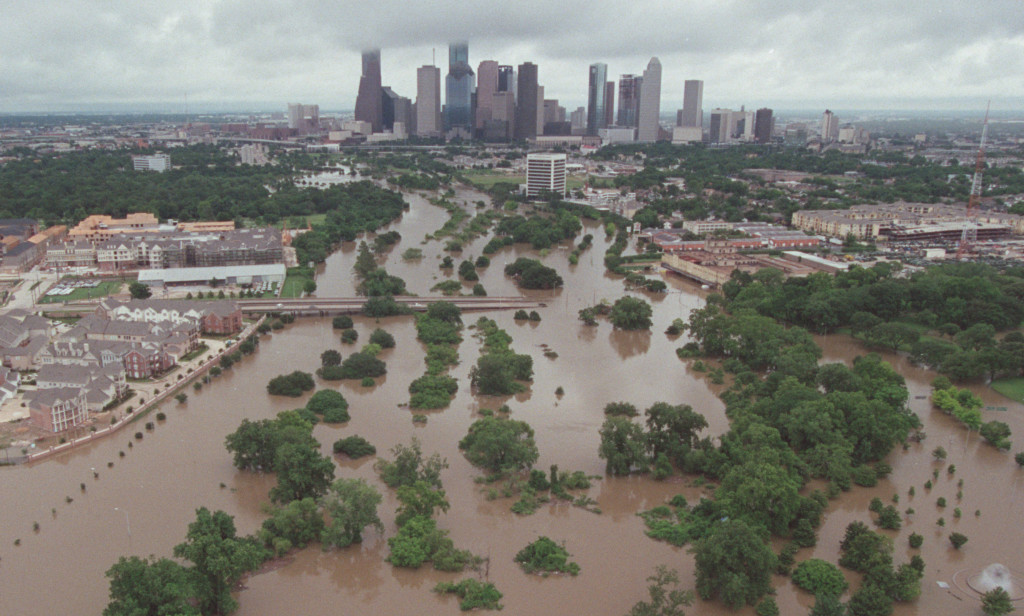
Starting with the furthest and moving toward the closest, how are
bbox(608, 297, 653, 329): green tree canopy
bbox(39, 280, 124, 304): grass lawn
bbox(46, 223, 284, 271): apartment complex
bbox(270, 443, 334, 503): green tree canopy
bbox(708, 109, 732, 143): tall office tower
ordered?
bbox(708, 109, 732, 143): tall office tower → bbox(46, 223, 284, 271): apartment complex → bbox(39, 280, 124, 304): grass lawn → bbox(608, 297, 653, 329): green tree canopy → bbox(270, 443, 334, 503): green tree canopy

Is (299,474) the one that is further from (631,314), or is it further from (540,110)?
(540,110)

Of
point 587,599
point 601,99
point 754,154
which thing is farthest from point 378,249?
point 601,99

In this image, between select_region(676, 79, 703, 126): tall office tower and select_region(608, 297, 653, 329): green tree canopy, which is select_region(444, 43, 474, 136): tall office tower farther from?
select_region(608, 297, 653, 329): green tree canopy

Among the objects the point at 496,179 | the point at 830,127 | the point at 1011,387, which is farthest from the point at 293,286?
the point at 830,127

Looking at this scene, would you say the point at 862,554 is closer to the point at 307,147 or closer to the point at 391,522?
the point at 391,522

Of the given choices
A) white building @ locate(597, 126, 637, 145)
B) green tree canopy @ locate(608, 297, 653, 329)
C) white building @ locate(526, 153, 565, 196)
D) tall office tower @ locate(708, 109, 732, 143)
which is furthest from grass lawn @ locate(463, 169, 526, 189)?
tall office tower @ locate(708, 109, 732, 143)

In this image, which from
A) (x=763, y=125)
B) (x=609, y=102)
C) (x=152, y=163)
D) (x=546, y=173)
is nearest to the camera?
(x=546, y=173)
